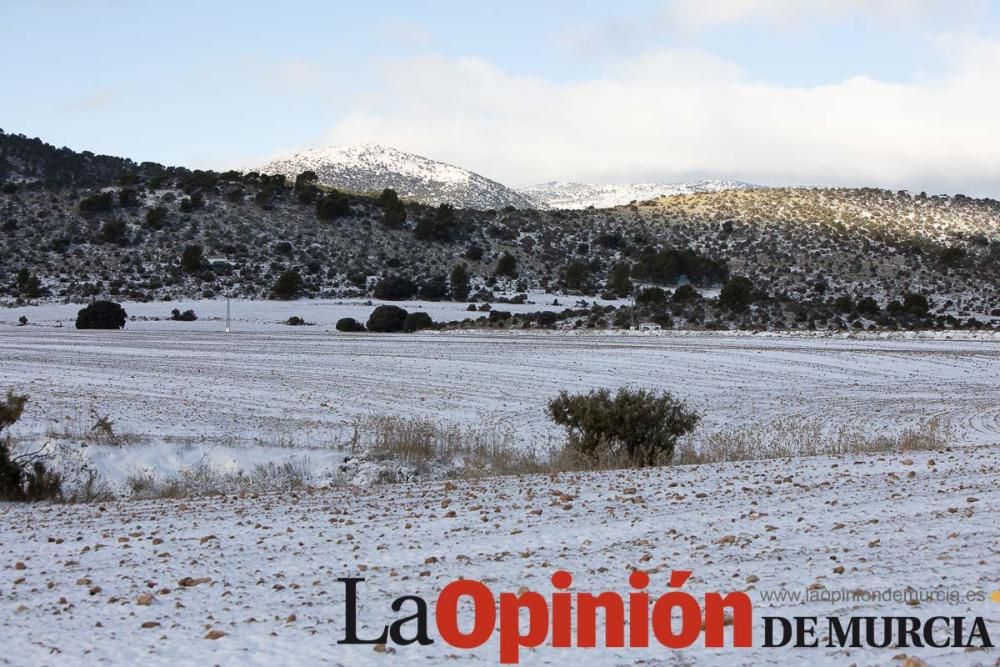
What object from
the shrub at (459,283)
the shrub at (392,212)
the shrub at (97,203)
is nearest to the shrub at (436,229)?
the shrub at (392,212)

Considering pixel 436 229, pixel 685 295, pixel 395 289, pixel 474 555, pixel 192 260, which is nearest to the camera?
pixel 474 555

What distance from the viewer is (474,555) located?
8281 mm

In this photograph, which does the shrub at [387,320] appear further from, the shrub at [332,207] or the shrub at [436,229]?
the shrub at [332,207]

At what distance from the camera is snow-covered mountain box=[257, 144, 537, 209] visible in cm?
15262

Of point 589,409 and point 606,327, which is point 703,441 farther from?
point 606,327

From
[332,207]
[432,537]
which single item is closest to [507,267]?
[332,207]

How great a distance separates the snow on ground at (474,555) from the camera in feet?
20.3

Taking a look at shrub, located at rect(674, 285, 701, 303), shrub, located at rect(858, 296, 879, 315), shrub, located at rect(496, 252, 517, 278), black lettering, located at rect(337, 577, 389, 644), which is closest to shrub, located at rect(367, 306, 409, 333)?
shrub, located at rect(674, 285, 701, 303)

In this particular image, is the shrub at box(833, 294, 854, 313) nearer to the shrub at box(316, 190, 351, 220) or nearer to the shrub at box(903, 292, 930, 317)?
the shrub at box(903, 292, 930, 317)

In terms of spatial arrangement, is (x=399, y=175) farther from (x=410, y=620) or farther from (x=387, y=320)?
(x=410, y=620)

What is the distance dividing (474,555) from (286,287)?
209 feet

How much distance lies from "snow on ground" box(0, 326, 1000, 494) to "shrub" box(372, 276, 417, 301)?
2531 cm

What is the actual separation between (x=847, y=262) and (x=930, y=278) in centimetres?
710

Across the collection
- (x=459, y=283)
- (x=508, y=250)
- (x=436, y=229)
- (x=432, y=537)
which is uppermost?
(x=436, y=229)
